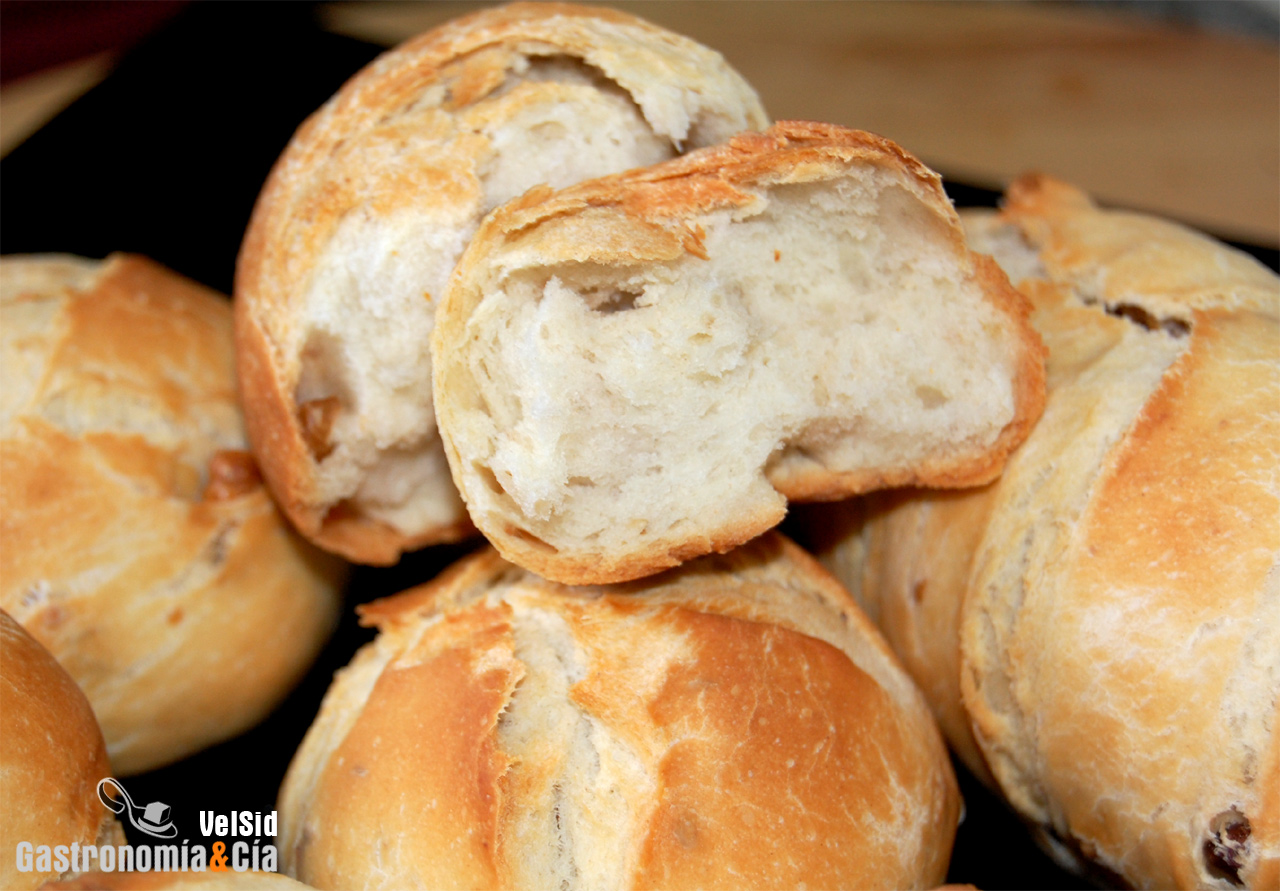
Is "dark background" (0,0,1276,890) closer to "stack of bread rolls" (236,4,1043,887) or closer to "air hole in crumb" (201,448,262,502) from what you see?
"air hole in crumb" (201,448,262,502)

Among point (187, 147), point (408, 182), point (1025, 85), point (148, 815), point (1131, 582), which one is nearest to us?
point (1131, 582)

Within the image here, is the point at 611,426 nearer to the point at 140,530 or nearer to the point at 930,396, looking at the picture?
the point at 930,396

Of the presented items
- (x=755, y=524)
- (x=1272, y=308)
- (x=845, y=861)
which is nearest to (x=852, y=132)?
(x=755, y=524)

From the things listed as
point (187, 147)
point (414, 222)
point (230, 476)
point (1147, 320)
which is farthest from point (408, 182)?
point (187, 147)

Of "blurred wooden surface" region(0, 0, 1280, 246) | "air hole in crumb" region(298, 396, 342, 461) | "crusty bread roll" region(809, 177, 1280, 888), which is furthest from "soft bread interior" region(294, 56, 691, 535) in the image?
"blurred wooden surface" region(0, 0, 1280, 246)

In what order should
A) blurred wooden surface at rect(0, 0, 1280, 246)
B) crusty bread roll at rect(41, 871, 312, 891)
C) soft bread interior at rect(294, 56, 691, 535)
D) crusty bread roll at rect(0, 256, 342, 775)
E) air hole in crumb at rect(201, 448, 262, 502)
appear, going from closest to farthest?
crusty bread roll at rect(41, 871, 312, 891), soft bread interior at rect(294, 56, 691, 535), crusty bread roll at rect(0, 256, 342, 775), air hole in crumb at rect(201, 448, 262, 502), blurred wooden surface at rect(0, 0, 1280, 246)

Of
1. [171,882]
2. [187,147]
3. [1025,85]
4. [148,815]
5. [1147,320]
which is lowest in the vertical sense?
[148,815]

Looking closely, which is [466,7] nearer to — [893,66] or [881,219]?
[893,66]

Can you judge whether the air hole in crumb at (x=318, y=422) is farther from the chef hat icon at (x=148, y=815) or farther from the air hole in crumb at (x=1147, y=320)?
the air hole in crumb at (x=1147, y=320)
